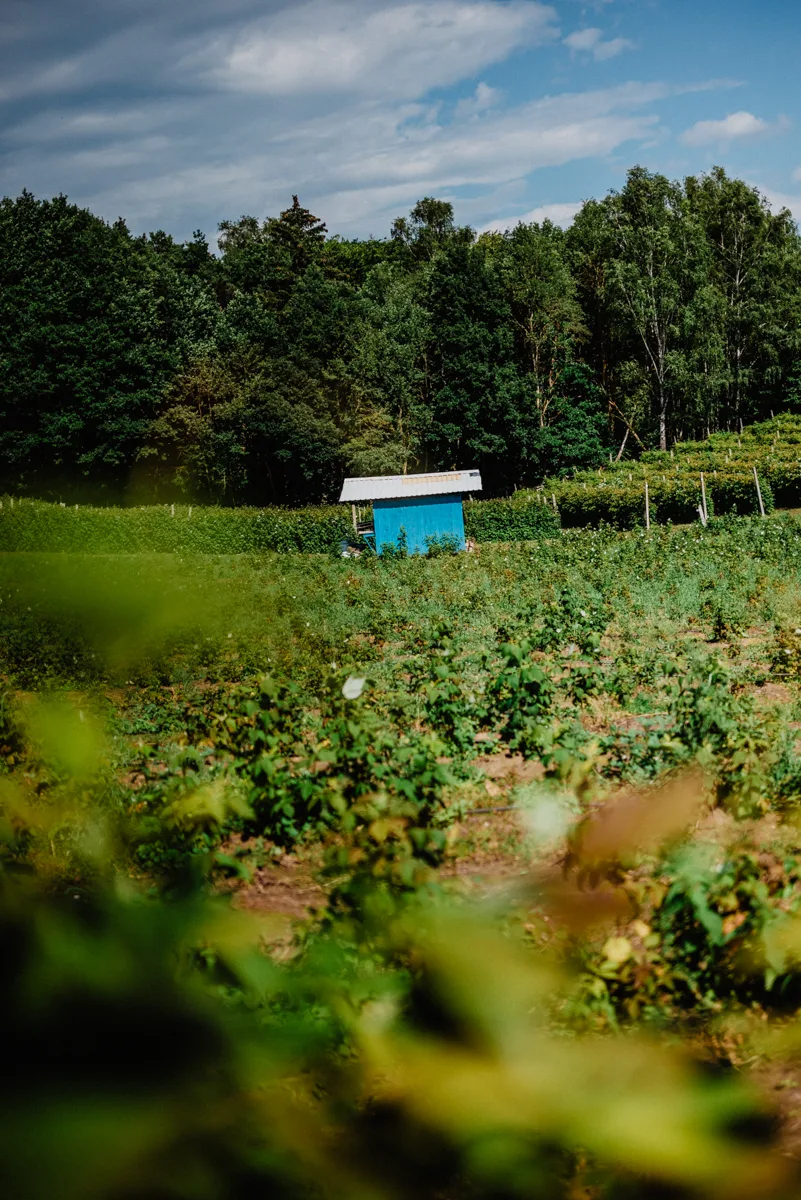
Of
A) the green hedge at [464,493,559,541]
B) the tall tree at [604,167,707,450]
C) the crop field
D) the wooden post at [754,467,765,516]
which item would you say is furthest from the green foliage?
the crop field

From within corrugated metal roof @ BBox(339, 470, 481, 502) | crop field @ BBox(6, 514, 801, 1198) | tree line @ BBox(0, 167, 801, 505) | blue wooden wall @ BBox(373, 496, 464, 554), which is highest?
tree line @ BBox(0, 167, 801, 505)

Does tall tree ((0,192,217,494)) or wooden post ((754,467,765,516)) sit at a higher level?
tall tree ((0,192,217,494))

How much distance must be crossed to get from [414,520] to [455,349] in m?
18.7

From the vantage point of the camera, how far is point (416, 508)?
25828 mm

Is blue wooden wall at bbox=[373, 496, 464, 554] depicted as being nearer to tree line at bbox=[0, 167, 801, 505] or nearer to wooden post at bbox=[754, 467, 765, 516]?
wooden post at bbox=[754, 467, 765, 516]

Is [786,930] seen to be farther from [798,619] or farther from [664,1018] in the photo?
[798,619]

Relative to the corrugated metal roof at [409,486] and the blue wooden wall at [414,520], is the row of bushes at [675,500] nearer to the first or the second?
the corrugated metal roof at [409,486]

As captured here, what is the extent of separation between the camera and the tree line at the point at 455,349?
1447 inches

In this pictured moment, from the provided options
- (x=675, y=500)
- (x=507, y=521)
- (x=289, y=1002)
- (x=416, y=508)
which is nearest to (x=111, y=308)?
(x=416, y=508)

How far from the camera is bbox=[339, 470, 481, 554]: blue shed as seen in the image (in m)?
25.6

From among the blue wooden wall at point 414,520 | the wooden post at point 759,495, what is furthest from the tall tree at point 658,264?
the blue wooden wall at point 414,520

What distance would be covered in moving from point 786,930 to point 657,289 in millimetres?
44313

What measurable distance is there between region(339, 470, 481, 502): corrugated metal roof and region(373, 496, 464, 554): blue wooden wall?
237 mm

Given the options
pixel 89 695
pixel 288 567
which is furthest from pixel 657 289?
pixel 89 695
